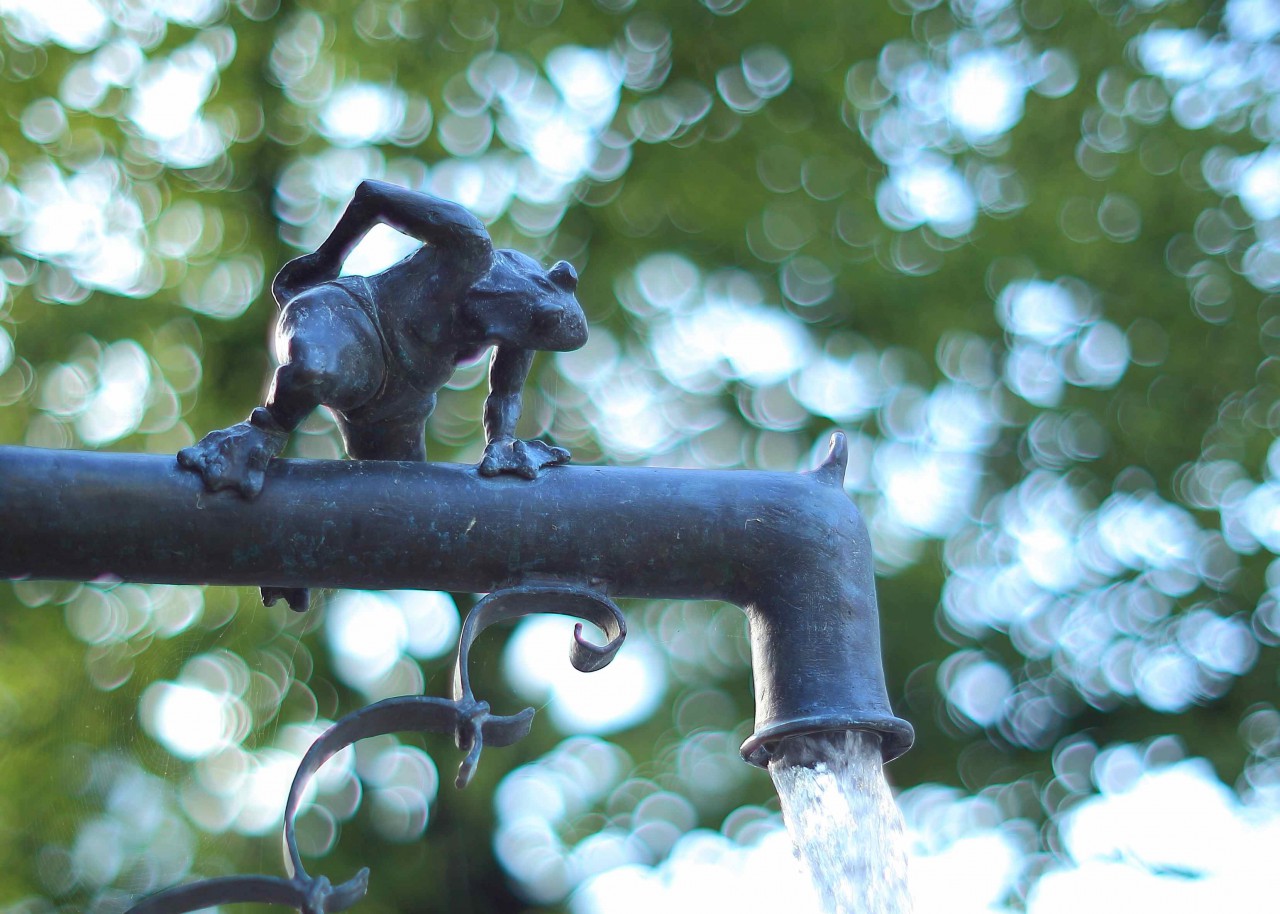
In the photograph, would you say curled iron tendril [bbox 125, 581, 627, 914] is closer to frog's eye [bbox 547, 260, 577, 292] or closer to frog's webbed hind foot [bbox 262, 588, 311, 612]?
frog's webbed hind foot [bbox 262, 588, 311, 612]

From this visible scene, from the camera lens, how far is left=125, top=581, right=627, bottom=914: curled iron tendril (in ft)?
3.84

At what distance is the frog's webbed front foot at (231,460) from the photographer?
1.27 metres

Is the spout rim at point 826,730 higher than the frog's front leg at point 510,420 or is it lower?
lower

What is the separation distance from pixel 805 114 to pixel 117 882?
16.1 feet

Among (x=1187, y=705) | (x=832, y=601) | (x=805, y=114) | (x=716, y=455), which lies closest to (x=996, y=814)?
(x=1187, y=705)

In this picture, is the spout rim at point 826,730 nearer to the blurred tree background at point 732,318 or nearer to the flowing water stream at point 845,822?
the flowing water stream at point 845,822

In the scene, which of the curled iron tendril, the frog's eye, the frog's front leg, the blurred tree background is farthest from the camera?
the blurred tree background

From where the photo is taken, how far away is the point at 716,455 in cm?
593

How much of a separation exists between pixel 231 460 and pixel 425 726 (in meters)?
0.36

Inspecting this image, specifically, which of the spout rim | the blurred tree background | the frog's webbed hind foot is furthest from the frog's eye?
the blurred tree background

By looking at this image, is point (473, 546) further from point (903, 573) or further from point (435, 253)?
point (903, 573)

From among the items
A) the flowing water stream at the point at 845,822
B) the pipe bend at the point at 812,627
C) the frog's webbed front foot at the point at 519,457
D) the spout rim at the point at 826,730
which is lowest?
the flowing water stream at the point at 845,822

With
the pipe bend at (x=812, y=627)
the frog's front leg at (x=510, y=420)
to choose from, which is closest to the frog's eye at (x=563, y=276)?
the frog's front leg at (x=510, y=420)

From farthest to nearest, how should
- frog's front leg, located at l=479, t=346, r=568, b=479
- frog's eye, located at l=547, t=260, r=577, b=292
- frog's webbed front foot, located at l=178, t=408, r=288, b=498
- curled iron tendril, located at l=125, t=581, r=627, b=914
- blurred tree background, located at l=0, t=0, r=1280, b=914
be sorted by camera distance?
blurred tree background, located at l=0, t=0, r=1280, b=914 → frog's eye, located at l=547, t=260, r=577, b=292 → frog's front leg, located at l=479, t=346, r=568, b=479 → frog's webbed front foot, located at l=178, t=408, r=288, b=498 → curled iron tendril, located at l=125, t=581, r=627, b=914
